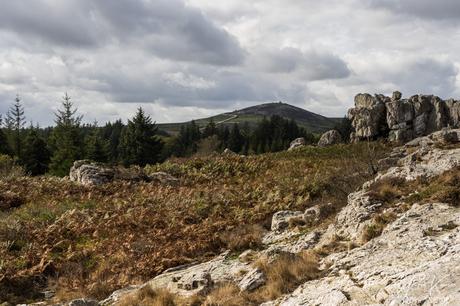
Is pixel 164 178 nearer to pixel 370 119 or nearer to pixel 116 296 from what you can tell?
pixel 116 296

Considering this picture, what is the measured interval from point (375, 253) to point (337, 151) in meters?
31.1

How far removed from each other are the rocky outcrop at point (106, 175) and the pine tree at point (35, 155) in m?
31.2

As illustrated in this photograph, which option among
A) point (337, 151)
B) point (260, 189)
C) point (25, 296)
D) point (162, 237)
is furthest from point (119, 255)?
point (337, 151)

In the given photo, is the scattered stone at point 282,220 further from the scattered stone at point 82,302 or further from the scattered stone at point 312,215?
the scattered stone at point 82,302

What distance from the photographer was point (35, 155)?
2312 inches

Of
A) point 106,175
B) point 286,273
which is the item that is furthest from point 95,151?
point 286,273

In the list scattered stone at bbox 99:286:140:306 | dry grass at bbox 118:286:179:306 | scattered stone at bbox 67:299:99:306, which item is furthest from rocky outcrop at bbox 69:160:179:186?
dry grass at bbox 118:286:179:306

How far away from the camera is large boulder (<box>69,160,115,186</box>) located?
91.4ft

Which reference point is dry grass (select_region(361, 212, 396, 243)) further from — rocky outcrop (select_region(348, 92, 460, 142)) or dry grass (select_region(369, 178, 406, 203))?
rocky outcrop (select_region(348, 92, 460, 142))

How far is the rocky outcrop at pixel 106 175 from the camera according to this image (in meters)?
28.1

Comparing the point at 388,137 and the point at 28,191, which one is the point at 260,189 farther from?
the point at 388,137

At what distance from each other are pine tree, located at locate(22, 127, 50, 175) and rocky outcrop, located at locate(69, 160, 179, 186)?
103 ft

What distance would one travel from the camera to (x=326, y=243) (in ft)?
36.6

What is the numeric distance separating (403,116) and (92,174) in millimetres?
31589
